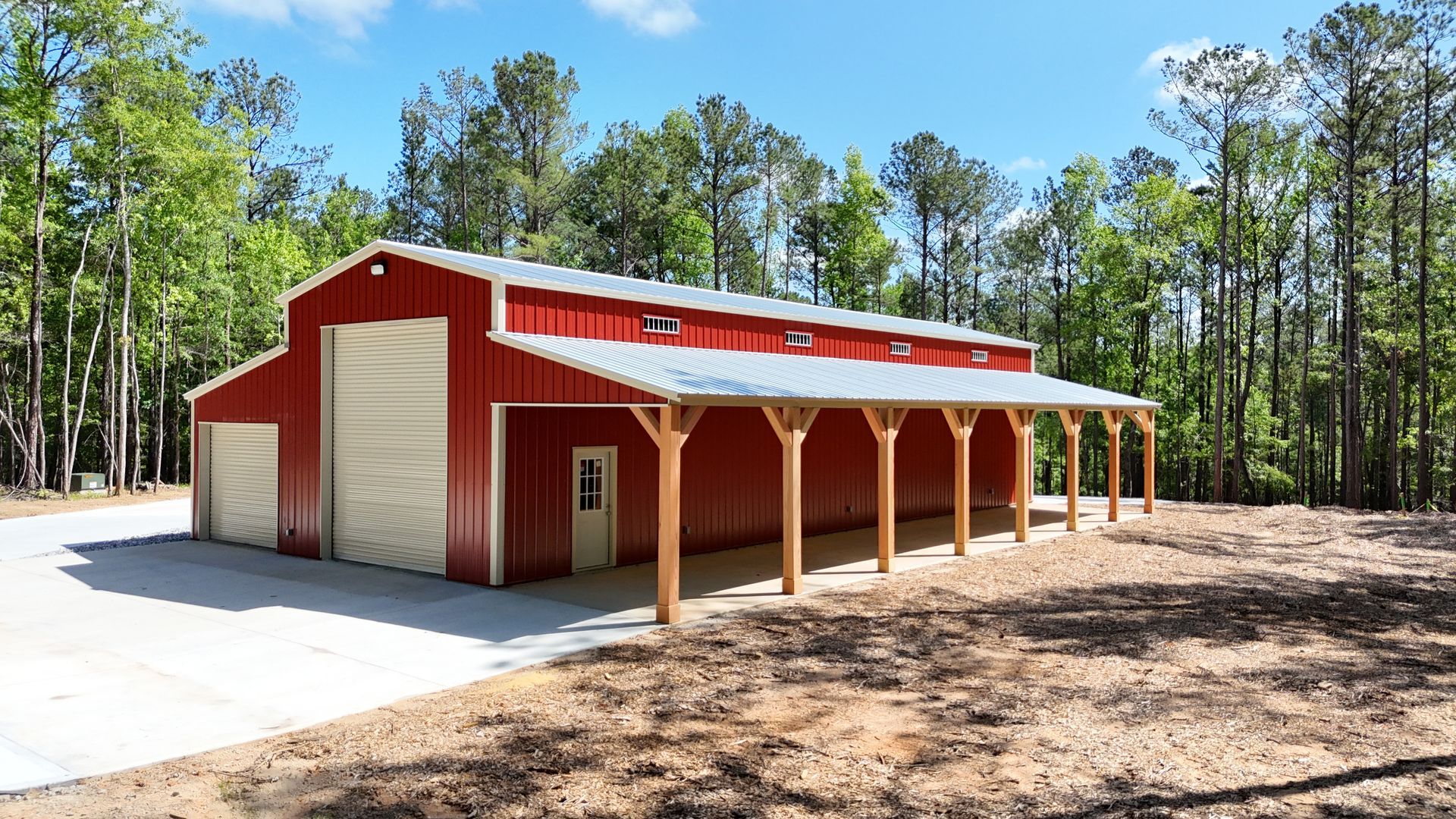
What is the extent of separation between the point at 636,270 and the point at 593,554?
2629 centimetres

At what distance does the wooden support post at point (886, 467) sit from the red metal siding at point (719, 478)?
2507mm

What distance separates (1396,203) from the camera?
2362 centimetres

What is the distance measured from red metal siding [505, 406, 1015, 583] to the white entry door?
0.10 m

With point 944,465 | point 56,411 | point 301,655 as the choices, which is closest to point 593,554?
point 301,655

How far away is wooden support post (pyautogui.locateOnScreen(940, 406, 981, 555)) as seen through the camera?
41.6ft

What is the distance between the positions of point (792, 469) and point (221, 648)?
18.3 ft

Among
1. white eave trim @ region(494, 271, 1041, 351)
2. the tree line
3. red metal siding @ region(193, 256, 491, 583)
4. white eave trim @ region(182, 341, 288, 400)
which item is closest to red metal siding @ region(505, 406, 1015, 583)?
red metal siding @ region(193, 256, 491, 583)

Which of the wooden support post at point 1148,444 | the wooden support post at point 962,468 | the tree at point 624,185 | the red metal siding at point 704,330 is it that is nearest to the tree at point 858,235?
the tree at point 624,185

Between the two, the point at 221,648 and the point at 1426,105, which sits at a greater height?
the point at 1426,105

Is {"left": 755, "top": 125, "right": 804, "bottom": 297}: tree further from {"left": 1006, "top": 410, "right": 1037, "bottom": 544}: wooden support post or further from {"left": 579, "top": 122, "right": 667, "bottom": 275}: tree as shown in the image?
{"left": 1006, "top": 410, "right": 1037, "bottom": 544}: wooden support post

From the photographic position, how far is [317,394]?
12.1 m

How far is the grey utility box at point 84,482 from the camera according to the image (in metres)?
22.7

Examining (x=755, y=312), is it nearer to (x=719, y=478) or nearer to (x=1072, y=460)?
(x=719, y=478)

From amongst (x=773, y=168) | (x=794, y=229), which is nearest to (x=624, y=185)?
(x=773, y=168)
